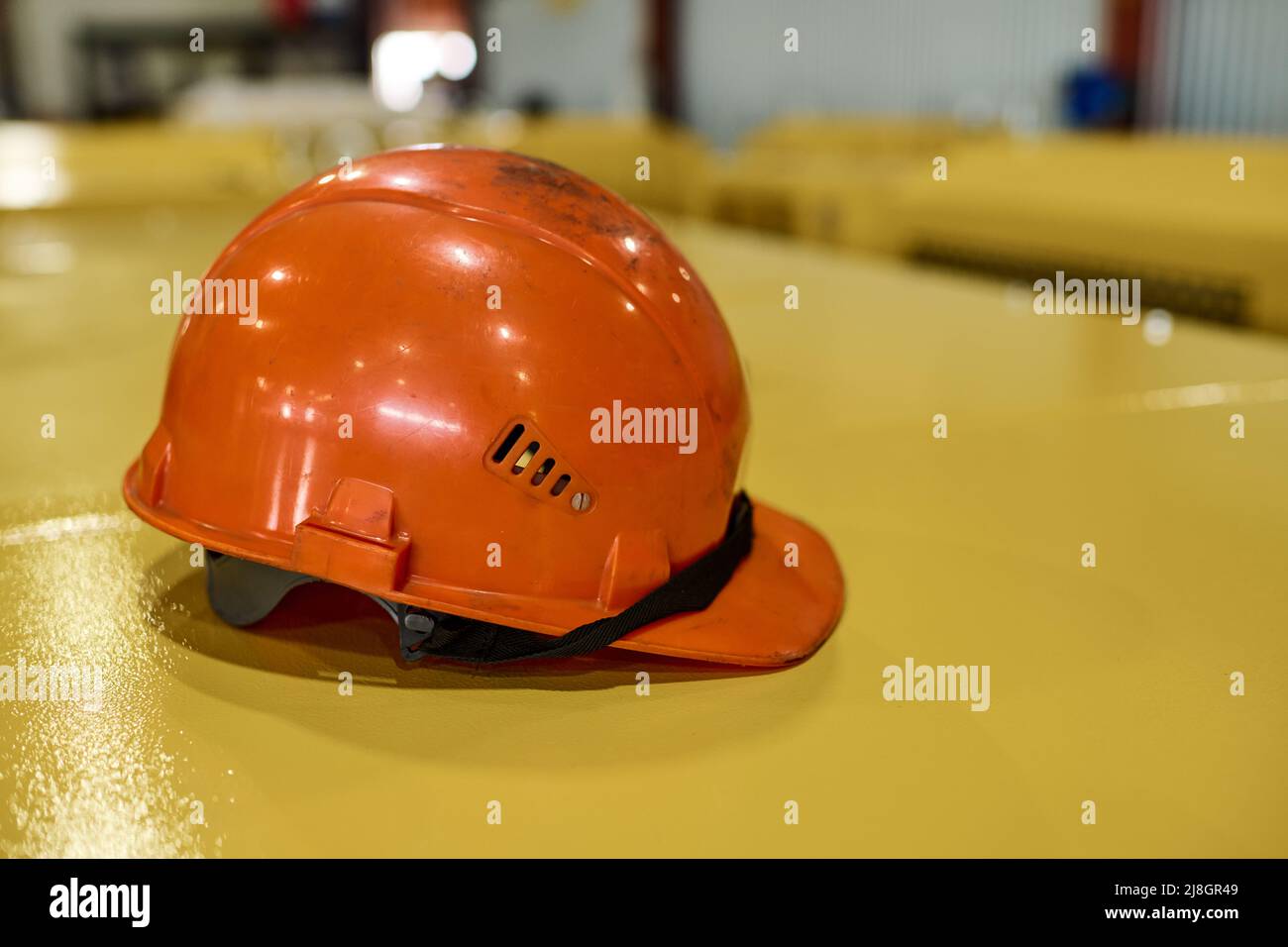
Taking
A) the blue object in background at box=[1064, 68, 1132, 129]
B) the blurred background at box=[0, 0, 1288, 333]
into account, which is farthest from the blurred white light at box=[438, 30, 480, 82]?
the blue object in background at box=[1064, 68, 1132, 129]

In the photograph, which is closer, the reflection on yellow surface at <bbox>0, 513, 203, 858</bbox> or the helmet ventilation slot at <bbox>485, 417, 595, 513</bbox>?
the reflection on yellow surface at <bbox>0, 513, 203, 858</bbox>

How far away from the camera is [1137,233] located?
3875 mm

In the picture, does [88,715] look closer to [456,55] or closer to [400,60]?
[400,60]

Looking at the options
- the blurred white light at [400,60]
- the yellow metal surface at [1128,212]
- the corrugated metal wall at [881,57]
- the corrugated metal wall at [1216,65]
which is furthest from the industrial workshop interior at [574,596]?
the blurred white light at [400,60]

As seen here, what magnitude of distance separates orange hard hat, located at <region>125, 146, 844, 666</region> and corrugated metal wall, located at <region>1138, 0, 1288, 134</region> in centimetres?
586

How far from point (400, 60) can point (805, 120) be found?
8.77 meters

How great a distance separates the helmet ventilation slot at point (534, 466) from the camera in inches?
42.8

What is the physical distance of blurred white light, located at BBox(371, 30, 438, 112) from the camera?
1532 cm

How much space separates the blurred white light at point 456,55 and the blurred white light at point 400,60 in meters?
0.15

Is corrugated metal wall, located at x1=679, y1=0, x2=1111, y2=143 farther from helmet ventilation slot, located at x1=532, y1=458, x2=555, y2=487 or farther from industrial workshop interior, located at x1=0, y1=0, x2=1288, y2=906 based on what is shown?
helmet ventilation slot, located at x1=532, y1=458, x2=555, y2=487

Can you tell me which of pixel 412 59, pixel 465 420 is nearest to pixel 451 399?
pixel 465 420

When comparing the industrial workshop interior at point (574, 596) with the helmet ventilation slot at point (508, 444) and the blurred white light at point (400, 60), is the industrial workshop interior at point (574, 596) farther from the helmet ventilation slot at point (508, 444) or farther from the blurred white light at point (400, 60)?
the blurred white light at point (400, 60)

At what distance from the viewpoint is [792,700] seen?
1158 millimetres
